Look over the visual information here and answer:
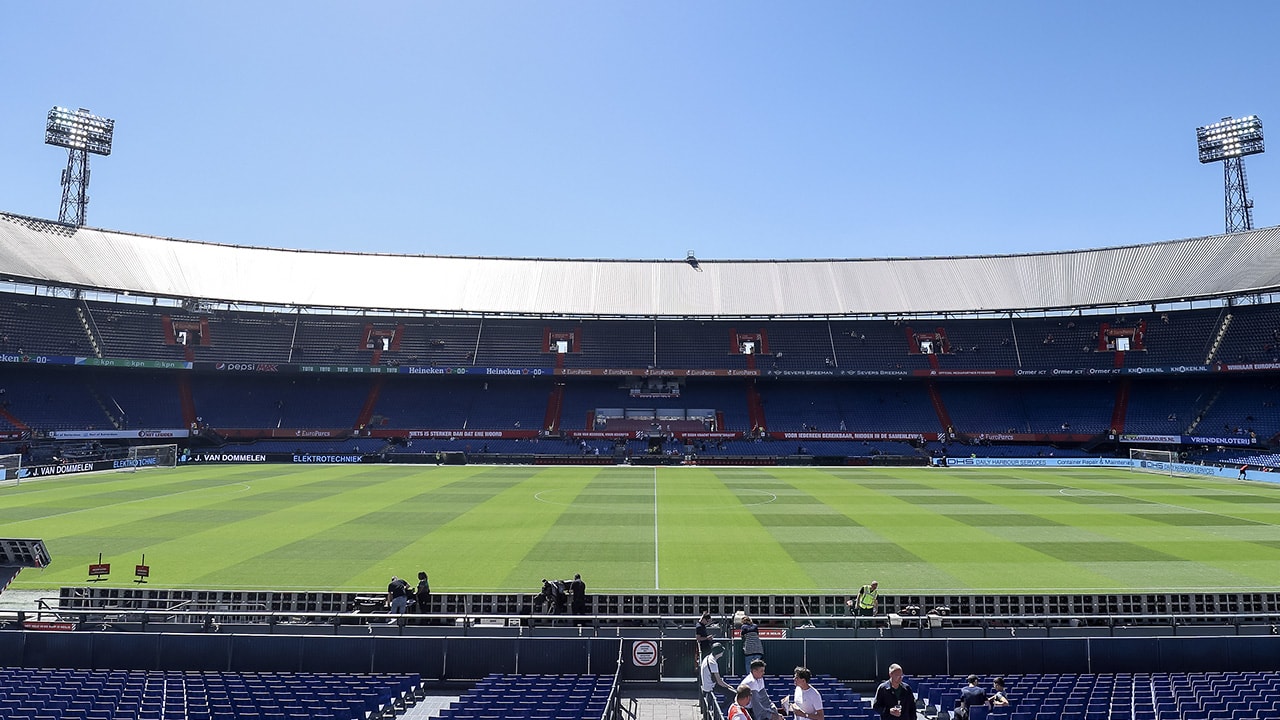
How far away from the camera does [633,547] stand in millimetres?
24141

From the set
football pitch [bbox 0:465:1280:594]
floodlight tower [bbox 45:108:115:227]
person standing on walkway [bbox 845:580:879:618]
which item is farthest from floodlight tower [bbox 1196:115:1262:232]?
floodlight tower [bbox 45:108:115:227]

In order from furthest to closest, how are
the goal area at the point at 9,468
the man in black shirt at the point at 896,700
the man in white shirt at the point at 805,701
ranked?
the goal area at the point at 9,468
the man in black shirt at the point at 896,700
the man in white shirt at the point at 805,701

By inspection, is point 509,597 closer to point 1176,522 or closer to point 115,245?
point 1176,522

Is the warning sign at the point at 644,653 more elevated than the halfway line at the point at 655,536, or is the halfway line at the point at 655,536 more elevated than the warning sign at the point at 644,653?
the halfway line at the point at 655,536

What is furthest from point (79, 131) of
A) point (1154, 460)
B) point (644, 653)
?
point (1154, 460)

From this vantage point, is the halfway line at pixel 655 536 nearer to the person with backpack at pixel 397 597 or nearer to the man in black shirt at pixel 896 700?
the person with backpack at pixel 397 597

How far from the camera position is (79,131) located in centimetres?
6381

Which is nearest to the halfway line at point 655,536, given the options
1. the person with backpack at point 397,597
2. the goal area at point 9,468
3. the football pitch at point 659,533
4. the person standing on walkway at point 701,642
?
the football pitch at point 659,533

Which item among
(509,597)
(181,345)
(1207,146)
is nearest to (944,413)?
(1207,146)

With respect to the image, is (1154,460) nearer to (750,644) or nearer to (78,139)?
(750,644)

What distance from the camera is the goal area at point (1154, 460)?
52.6 m

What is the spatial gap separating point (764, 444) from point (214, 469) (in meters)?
43.0

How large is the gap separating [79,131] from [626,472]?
58346 millimetres

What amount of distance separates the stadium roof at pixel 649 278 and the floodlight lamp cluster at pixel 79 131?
7298 millimetres
